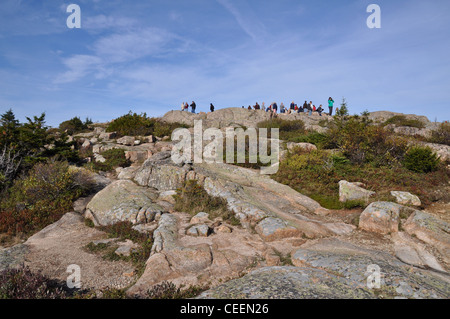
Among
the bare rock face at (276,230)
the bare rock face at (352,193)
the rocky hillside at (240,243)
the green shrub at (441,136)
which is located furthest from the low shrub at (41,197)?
the green shrub at (441,136)

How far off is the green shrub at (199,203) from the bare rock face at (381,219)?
505 centimetres

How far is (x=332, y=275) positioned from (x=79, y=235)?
29.1 feet

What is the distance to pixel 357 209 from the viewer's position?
1157cm

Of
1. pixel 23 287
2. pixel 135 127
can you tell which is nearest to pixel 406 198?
pixel 23 287

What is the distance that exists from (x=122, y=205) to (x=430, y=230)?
1170 centimetres

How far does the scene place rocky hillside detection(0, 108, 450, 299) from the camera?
5.19m

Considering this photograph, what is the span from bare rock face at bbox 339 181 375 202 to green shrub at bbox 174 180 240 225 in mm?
6201

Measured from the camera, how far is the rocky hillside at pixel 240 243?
519 centimetres

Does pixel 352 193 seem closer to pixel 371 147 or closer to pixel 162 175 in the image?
pixel 371 147

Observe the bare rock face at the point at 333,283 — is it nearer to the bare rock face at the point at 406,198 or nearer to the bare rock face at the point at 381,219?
the bare rock face at the point at 381,219

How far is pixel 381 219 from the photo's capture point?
30.5 ft

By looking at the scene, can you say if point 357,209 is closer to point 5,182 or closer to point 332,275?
point 332,275
